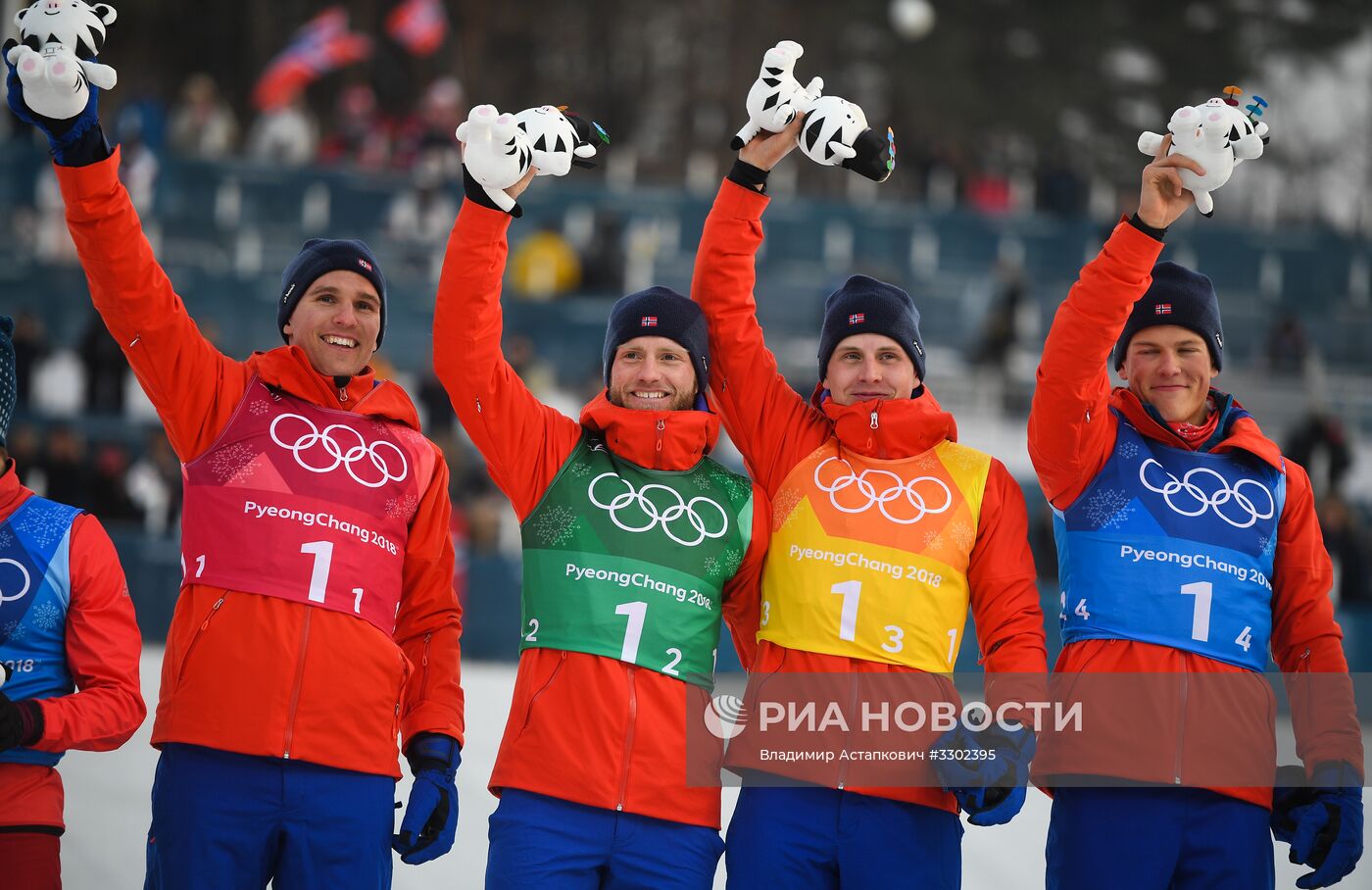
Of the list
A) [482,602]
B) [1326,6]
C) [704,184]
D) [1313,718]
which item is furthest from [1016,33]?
[1313,718]

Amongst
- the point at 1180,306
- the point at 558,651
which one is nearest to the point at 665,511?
the point at 558,651

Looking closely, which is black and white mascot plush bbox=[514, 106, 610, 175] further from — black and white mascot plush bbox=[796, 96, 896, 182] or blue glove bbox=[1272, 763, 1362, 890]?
blue glove bbox=[1272, 763, 1362, 890]

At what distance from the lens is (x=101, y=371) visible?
45.9 ft

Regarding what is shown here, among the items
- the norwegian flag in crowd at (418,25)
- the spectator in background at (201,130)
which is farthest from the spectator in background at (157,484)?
the norwegian flag in crowd at (418,25)

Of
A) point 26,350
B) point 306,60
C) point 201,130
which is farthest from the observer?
point 306,60

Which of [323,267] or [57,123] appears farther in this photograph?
[323,267]

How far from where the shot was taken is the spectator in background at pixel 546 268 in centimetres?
1692

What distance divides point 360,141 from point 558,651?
54.5ft

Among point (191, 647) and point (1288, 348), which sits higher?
point (1288, 348)

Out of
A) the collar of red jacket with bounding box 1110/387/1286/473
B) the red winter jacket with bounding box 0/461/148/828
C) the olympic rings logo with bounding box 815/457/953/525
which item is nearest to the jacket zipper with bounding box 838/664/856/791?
the olympic rings logo with bounding box 815/457/953/525

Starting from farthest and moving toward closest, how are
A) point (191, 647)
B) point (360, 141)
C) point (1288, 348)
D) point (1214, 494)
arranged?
1. point (360, 141)
2. point (1288, 348)
3. point (1214, 494)
4. point (191, 647)

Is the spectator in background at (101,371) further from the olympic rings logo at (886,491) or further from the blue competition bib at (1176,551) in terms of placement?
the blue competition bib at (1176,551)

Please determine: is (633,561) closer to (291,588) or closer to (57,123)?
(291,588)

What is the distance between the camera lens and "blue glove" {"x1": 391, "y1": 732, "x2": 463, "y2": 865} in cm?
455
